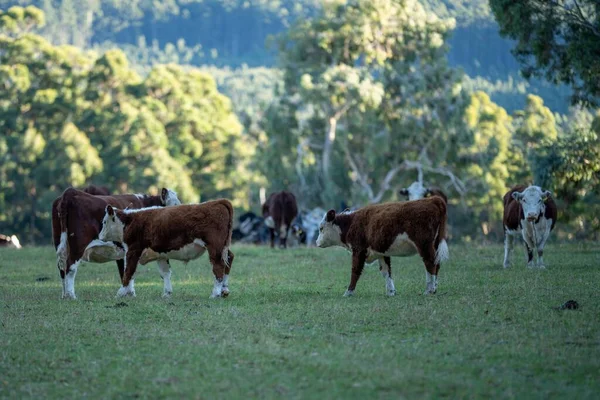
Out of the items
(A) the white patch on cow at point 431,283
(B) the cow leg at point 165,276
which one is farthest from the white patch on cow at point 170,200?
(A) the white patch on cow at point 431,283

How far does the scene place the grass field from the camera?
367 inches

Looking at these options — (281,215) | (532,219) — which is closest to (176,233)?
(532,219)

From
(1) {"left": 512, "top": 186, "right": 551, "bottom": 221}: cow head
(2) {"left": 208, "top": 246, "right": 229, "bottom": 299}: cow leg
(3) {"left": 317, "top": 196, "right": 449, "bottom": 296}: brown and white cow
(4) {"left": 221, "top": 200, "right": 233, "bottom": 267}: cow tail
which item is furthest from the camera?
(1) {"left": 512, "top": 186, "right": 551, "bottom": 221}: cow head

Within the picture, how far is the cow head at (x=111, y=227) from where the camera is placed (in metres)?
16.4

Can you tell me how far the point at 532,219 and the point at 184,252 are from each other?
767cm

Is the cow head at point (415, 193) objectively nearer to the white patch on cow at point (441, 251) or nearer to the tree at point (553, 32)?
the tree at point (553, 32)

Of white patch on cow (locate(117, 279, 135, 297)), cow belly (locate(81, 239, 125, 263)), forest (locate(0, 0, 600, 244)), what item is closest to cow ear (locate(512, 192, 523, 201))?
cow belly (locate(81, 239, 125, 263))

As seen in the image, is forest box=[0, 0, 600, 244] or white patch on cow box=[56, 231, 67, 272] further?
forest box=[0, 0, 600, 244]

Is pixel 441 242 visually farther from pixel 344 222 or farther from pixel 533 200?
pixel 533 200

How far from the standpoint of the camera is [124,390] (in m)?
9.30

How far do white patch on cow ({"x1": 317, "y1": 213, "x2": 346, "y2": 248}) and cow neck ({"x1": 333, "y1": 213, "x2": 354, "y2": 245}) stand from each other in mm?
61

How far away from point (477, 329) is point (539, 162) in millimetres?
21617

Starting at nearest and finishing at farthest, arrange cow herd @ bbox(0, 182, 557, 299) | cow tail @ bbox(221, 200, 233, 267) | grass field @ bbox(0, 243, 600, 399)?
1. grass field @ bbox(0, 243, 600, 399)
2. cow herd @ bbox(0, 182, 557, 299)
3. cow tail @ bbox(221, 200, 233, 267)

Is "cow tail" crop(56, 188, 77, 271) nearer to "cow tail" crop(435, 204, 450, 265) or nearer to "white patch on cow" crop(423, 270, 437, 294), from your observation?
"white patch on cow" crop(423, 270, 437, 294)
